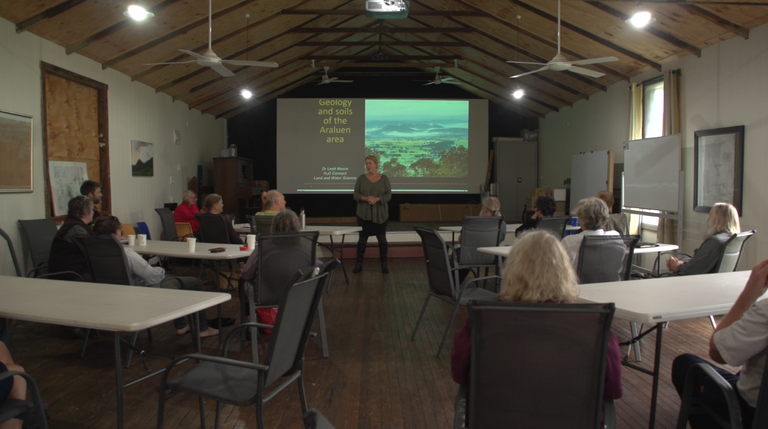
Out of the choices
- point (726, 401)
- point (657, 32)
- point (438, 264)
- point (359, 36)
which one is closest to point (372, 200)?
point (438, 264)

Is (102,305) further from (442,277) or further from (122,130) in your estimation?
(122,130)

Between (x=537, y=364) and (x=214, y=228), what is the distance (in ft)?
13.0

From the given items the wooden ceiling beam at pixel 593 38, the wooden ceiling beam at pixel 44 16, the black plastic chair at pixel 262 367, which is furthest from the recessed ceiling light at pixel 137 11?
the wooden ceiling beam at pixel 593 38

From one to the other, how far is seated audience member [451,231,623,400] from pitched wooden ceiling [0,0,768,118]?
15.8ft

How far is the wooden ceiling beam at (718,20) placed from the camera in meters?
5.30

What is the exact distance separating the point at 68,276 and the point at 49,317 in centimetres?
225

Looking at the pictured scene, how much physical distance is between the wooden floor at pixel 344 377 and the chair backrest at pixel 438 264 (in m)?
0.46

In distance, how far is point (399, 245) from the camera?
26.3 feet

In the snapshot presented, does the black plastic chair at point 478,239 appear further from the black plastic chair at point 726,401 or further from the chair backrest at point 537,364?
the chair backrest at point 537,364

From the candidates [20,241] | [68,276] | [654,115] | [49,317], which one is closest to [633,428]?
[49,317]

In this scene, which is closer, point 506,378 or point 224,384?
point 506,378

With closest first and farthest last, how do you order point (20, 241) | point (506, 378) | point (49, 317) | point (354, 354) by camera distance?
point (506, 378) → point (49, 317) → point (354, 354) → point (20, 241)

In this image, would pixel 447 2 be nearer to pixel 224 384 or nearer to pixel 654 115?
pixel 654 115

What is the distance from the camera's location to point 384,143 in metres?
11.8
